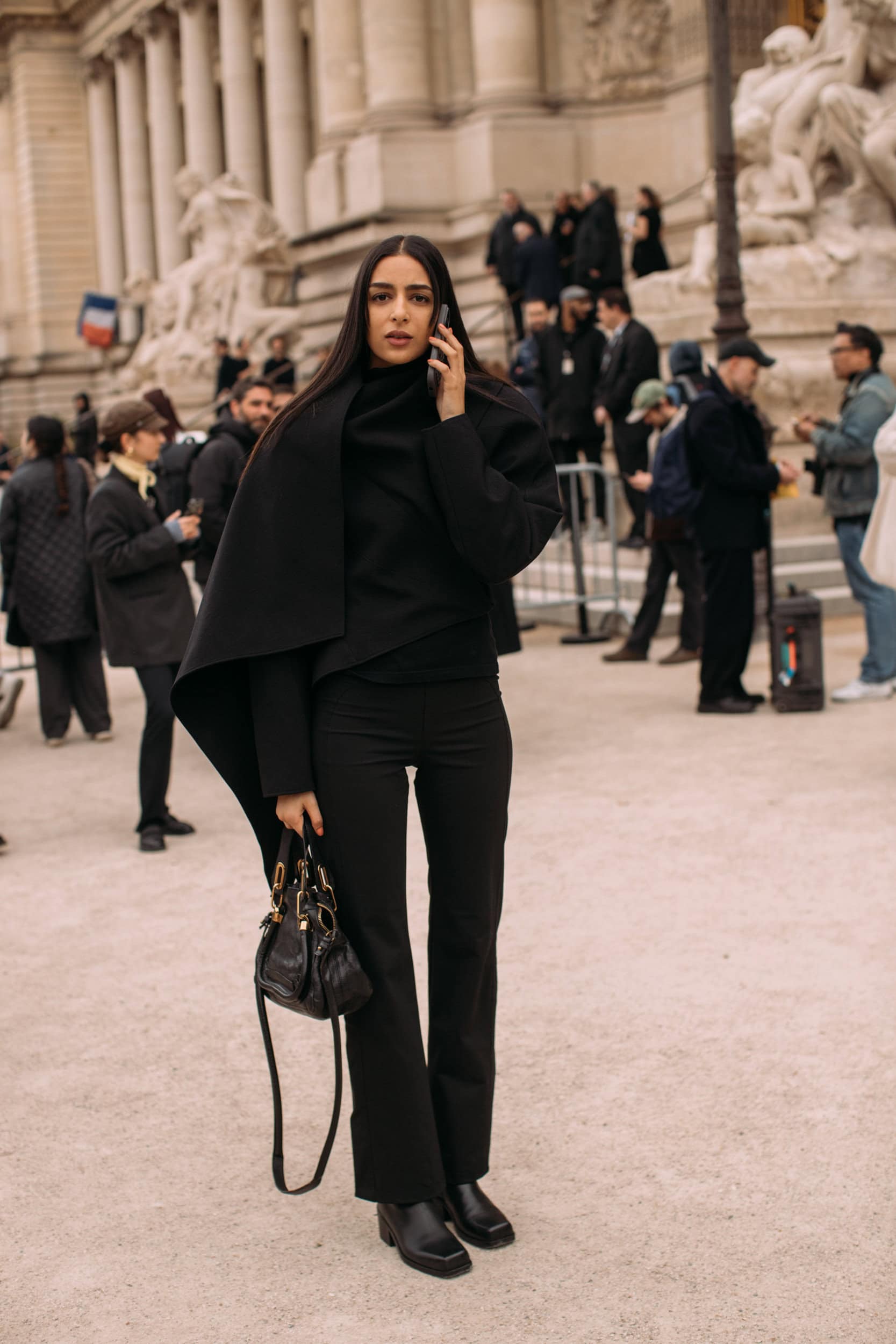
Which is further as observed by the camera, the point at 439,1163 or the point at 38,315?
the point at 38,315

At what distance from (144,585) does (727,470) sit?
3.54 meters

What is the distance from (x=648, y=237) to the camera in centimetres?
1777

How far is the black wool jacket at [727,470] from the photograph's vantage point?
9.52 metres

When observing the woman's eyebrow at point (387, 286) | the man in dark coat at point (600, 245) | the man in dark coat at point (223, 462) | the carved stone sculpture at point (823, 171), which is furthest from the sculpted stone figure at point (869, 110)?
the woman's eyebrow at point (387, 286)

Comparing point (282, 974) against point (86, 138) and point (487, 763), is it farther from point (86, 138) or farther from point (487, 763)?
point (86, 138)

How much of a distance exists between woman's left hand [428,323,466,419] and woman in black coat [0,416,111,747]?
684 cm

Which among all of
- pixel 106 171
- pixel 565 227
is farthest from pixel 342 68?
pixel 106 171

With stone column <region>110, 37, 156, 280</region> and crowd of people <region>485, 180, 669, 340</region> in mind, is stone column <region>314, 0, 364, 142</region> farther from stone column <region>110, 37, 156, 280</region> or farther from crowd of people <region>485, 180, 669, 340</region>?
stone column <region>110, 37, 156, 280</region>

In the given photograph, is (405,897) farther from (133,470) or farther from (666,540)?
(666,540)

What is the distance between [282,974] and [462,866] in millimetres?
464

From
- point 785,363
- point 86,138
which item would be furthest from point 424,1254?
point 86,138

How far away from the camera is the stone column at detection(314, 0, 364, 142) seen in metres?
25.5

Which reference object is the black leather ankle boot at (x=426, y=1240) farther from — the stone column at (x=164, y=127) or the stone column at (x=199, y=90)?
the stone column at (x=164, y=127)

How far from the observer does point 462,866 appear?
11.8 ft
